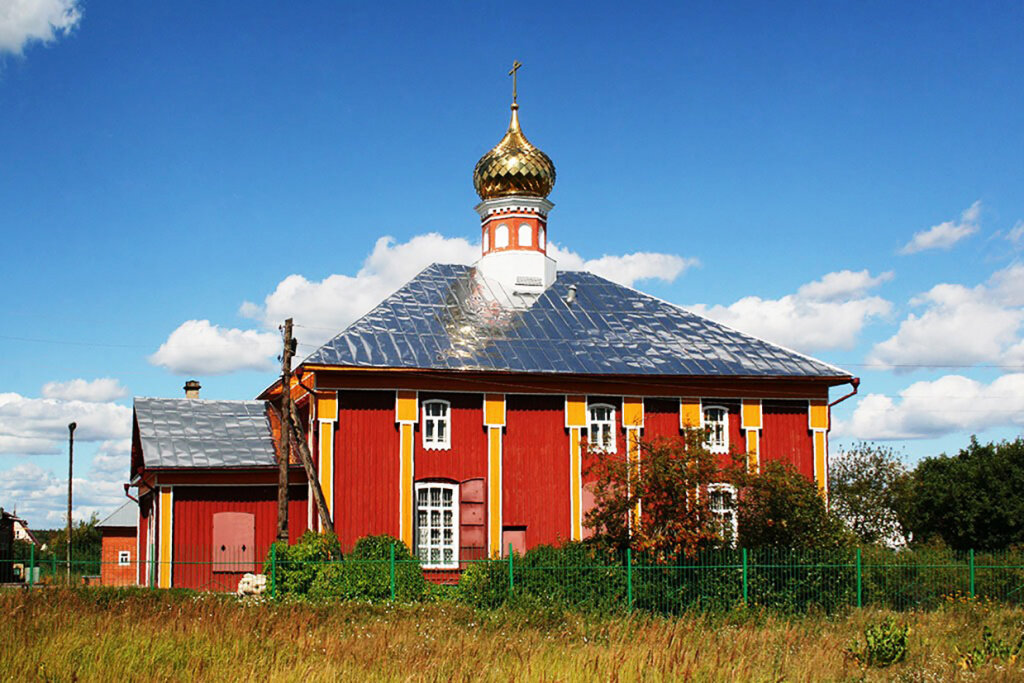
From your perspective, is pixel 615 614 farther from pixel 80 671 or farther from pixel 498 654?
pixel 80 671

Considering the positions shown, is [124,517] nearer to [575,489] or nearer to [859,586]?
[575,489]

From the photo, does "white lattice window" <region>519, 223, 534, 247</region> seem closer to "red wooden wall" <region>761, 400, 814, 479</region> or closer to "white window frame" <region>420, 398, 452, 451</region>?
"white window frame" <region>420, 398, 452, 451</region>

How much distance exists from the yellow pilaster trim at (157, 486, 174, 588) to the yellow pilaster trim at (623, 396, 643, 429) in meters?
11.0

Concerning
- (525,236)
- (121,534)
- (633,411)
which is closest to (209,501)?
(633,411)

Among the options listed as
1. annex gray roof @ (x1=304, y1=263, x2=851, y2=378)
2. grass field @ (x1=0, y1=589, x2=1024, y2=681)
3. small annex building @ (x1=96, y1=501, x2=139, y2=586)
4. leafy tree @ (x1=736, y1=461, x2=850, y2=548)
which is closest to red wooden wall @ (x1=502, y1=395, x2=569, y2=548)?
annex gray roof @ (x1=304, y1=263, x2=851, y2=378)

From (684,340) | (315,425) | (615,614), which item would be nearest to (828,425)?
(684,340)

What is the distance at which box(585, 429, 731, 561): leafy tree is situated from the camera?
2217 centimetres

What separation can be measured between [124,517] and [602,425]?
28120mm

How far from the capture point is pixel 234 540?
90.0ft

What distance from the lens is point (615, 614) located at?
20531mm

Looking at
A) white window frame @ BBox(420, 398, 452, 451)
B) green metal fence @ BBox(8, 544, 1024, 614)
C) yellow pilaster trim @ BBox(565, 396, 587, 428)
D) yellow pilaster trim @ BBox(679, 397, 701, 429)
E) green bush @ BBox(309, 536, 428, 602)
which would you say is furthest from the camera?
yellow pilaster trim @ BBox(679, 397, 701, 429)

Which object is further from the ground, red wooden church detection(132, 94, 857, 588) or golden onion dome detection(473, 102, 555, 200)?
golden onion dome detection(473, 102, 555, 200)

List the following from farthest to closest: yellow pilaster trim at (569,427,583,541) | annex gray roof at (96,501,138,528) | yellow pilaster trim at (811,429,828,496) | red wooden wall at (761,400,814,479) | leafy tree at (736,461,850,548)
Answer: annex gray roof at (96,501,138,528) → yellow pilaster trim at (811,429,828,496) → red wooden wall at (761,400,814,479) → yellow pilaster trim at (569,427,583,541) → leafy tree at (736,461,850,548)

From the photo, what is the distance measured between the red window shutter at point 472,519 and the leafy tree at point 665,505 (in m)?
4.61
